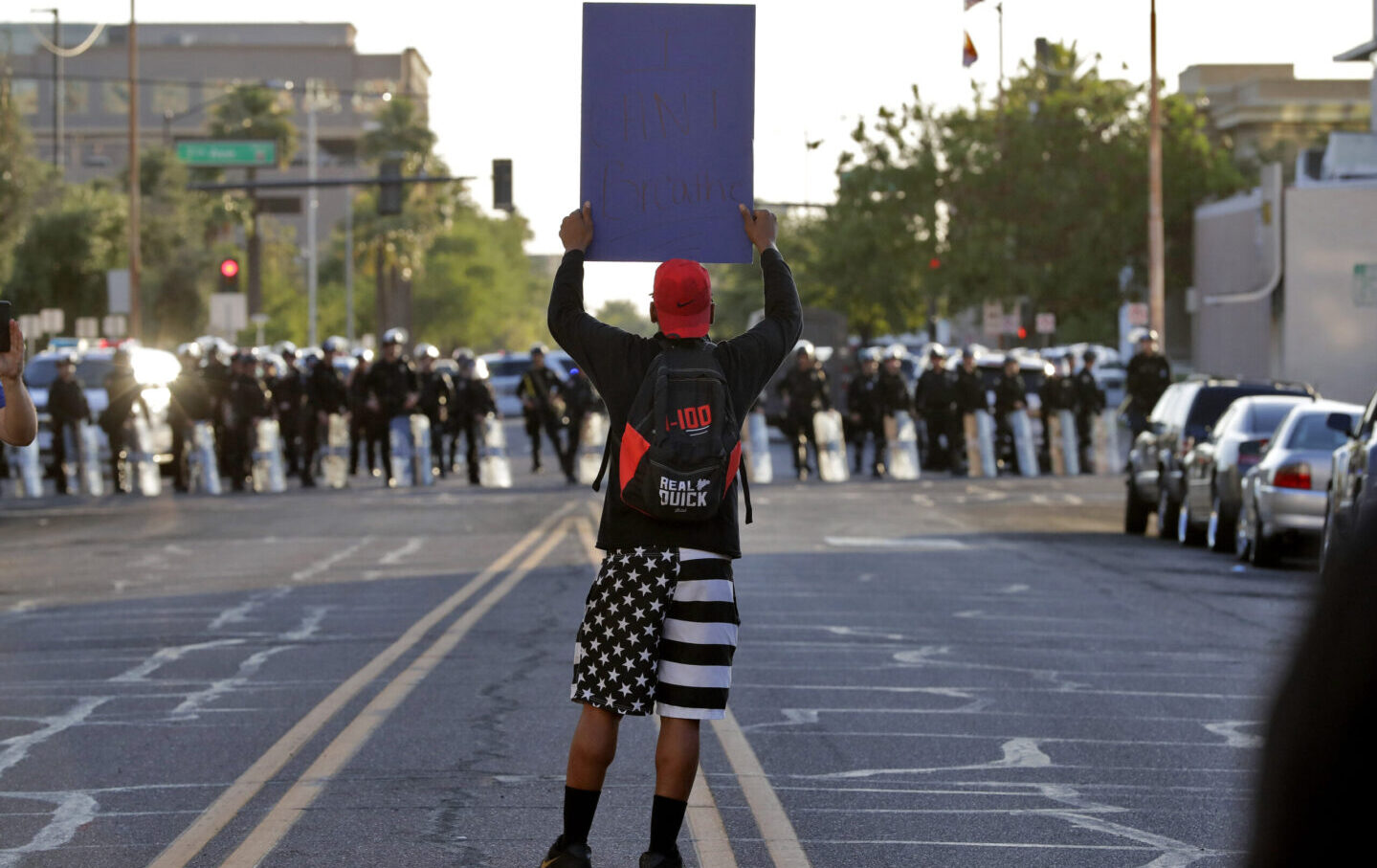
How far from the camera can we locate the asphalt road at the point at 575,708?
23.6 ft

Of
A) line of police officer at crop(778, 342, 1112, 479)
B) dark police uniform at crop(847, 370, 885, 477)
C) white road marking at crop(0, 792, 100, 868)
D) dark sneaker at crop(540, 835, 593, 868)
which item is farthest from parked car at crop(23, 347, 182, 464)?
dark sneaker at crop(540, 835, 593, 868)

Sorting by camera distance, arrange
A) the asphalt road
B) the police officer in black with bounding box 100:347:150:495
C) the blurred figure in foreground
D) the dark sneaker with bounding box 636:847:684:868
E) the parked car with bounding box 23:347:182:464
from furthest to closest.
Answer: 1. the parked car with bounding box 23:347:182:464
2. the police officer in black with bounding box 100:347:150:495
3. the asphalt road
4. the dark sneaker with bounding box 636:847:684:868
5. the blurred figure in foreground

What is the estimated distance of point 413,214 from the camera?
92.2 m

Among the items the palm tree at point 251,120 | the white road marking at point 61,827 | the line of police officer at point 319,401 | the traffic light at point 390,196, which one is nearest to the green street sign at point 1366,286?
the line of police officer at point 319,401

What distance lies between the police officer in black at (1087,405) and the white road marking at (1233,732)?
1057 inches

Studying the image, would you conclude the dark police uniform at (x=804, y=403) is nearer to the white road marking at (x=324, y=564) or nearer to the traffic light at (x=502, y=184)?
the traffic light at (x=502, y=184)

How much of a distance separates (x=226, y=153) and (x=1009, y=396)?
19.6 meters

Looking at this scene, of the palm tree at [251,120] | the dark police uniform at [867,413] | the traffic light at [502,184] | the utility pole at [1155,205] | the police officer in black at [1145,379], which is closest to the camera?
the police officer in black at [1145,379]

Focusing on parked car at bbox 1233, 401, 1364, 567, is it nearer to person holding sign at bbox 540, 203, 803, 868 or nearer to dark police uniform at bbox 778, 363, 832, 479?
person holding sign at bbox 540, 203, 803, 868

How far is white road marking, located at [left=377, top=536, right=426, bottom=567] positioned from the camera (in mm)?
18688

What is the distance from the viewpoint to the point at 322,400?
33.0 metres

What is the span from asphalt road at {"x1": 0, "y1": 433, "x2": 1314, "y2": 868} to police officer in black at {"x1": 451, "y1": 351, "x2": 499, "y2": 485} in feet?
39.3

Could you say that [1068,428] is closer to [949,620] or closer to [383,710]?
[949,620]

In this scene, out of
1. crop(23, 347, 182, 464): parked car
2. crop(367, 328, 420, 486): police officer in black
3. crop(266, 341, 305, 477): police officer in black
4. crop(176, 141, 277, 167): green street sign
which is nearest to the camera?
crop(367, 328, 420, 486): police officer in black
